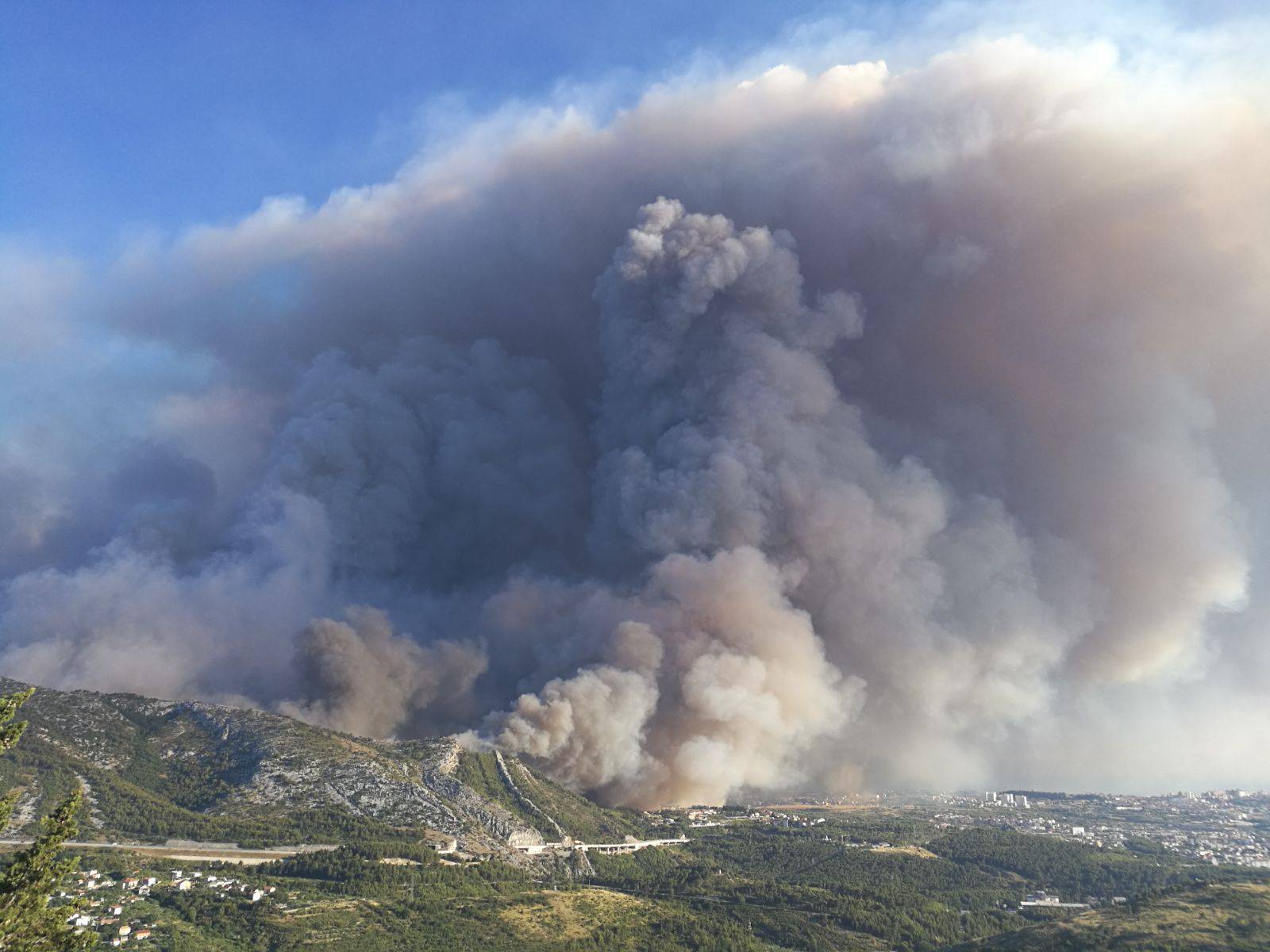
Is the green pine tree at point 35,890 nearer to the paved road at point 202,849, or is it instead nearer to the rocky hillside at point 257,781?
the paved road at point 202,849

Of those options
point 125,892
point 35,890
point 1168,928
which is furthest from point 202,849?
point 1168,928

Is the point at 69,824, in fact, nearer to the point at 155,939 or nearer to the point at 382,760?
the point at 155,939

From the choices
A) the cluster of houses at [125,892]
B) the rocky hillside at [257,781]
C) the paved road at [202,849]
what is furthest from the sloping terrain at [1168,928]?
the paved road at [202,849]

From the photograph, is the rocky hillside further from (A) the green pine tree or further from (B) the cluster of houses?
(A) the green pine tree

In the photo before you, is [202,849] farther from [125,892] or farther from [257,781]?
[125,892]

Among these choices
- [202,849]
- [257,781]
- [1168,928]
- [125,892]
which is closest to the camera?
[1168,928]

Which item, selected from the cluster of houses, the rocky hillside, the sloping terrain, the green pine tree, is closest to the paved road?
the rocky hillside

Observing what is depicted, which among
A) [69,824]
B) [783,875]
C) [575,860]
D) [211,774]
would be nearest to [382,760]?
[211,774]
